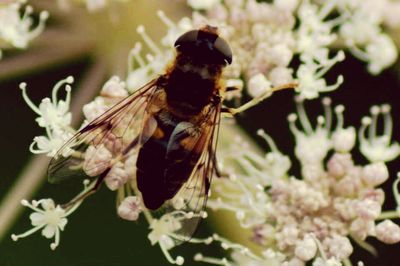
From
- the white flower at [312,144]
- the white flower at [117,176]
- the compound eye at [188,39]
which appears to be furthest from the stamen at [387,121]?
the white flower at [117,176]

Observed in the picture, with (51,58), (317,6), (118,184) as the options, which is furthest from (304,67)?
(51,58)

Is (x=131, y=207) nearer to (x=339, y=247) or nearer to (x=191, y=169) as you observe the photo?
(x=191, y=169)

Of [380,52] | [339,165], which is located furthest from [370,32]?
[339,165]

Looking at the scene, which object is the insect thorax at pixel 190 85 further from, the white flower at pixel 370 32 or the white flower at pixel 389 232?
the white flower at pixel 370 32

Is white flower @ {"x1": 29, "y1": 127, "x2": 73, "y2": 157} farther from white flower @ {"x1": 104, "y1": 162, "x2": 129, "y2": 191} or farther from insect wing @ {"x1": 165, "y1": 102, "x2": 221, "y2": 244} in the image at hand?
insect wing @ {"x1": 165, "y1": 102, "x2": 221, "y2": 244}

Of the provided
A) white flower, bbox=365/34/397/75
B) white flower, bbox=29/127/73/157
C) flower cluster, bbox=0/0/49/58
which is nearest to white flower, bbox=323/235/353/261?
white flower, bbox=29/127/73/157

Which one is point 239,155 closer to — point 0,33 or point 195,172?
point 195,172
